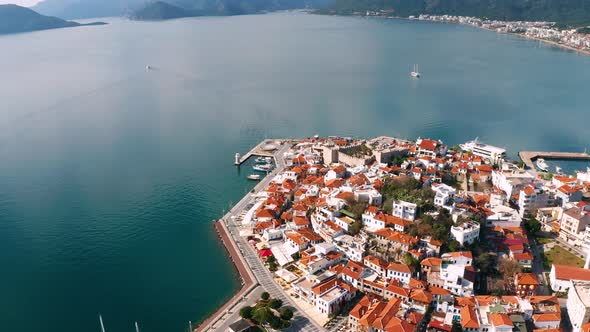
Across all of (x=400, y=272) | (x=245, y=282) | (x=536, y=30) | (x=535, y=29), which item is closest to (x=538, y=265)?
(x=400, y=272)

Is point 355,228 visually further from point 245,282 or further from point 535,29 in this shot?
point 535,29

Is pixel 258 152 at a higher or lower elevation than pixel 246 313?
higher

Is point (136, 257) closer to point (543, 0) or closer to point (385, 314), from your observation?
point (385, 314)

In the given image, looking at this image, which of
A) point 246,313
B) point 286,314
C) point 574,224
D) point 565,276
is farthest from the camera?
point 574,224

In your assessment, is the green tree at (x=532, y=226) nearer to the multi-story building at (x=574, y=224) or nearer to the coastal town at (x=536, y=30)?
the multi-story building at (x=574, y=224)

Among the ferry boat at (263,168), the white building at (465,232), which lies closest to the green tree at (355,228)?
the white building at (465,232)

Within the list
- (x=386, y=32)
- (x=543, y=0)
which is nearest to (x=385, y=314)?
(x=386, y=32)

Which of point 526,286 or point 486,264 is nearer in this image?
point 526,286
